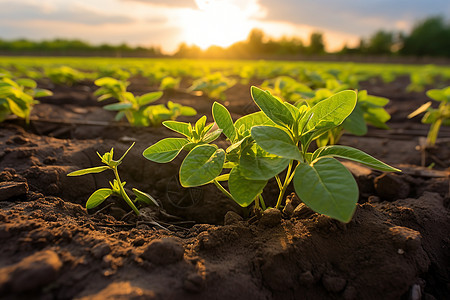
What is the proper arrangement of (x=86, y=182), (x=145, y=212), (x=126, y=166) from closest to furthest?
1. (x=145, y=212)
2. (x=86, y=182)
3. (x=126, y=166)

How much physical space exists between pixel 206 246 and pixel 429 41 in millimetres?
70439

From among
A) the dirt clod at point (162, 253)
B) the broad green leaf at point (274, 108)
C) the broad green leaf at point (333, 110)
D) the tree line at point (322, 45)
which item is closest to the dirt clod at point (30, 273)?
the dirt clod at point (162, 253)

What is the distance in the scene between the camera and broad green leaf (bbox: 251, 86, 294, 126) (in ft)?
4.26

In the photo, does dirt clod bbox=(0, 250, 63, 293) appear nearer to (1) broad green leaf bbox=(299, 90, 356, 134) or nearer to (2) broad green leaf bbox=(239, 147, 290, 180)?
(2) broad green leaf bbox=(239, 147, 290, 180)

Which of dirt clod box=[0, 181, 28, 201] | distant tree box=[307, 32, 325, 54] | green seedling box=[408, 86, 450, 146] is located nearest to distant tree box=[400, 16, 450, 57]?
distant tree box=[307, 32, 325, 54]

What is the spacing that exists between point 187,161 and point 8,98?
7.53 ft

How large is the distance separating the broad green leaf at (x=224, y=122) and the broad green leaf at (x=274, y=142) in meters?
0.21

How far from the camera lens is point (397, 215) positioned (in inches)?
58.4

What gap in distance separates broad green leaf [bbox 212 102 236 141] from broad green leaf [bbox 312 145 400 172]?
376 millimetres

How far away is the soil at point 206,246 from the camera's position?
1.01m

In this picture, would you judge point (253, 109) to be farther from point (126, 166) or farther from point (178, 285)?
point (178, 285)

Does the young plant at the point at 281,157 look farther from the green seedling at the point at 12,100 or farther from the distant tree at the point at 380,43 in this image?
the distant tree at the point at 380,43

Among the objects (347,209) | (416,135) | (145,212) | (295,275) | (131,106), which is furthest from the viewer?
(416,135)

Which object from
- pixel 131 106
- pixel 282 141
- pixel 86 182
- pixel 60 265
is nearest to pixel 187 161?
pixel 282 141
